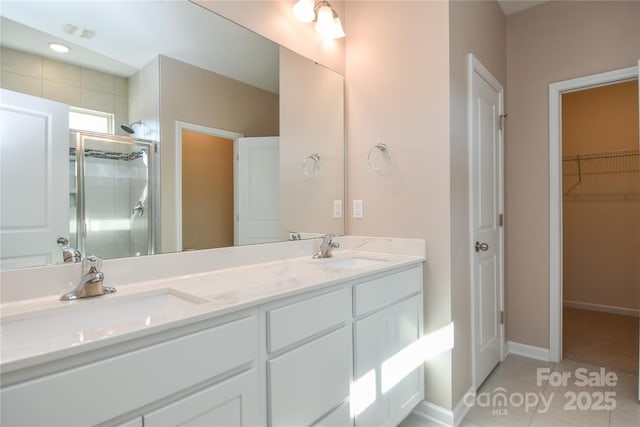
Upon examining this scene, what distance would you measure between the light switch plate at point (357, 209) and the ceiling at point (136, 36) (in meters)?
0.87

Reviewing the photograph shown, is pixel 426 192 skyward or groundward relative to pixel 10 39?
groundward

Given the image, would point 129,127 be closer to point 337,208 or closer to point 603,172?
point 337,208

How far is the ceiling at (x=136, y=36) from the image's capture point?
1.04 meters

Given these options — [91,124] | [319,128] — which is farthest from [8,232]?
[319,128]

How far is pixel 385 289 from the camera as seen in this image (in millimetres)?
1561

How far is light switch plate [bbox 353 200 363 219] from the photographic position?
2131 millimetres

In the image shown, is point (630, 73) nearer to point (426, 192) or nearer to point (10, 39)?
point (426, 192)

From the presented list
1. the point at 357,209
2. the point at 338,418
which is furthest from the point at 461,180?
the point at 338,418

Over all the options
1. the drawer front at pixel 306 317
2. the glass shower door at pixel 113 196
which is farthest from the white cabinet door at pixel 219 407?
the glass shower door at pixel 113 196

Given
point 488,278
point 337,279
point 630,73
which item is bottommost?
point 488,278

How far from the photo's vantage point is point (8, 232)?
998 mm

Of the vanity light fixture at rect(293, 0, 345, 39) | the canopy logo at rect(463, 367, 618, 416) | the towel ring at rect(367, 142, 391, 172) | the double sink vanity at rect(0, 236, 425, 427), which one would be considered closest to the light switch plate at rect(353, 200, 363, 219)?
the towel ring at rect(367, 142, 391, 172)

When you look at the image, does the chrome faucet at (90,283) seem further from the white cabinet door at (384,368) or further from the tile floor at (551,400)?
the tile floor at (551,400)

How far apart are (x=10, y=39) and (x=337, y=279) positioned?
1.31 m
